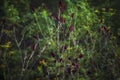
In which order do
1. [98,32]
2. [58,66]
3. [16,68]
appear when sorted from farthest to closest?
[98,32] < [16,68] < [58,66]

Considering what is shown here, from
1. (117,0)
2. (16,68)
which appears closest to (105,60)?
(16,68)

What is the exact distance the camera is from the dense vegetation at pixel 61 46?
389 cm

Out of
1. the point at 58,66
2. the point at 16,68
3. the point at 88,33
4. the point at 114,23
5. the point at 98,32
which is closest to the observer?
the point at 58,66

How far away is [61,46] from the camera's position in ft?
14.1

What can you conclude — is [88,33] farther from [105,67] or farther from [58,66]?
[58,66]

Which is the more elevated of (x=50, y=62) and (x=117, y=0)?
(x=117, y=0)

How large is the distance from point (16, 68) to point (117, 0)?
2.92m

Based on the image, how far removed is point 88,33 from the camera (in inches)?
181

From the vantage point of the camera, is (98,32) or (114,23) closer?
(98,32)

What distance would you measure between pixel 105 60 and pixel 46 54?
1013 mm

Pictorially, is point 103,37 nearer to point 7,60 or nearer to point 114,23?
point 114,23

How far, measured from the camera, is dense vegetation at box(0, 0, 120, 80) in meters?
3.89

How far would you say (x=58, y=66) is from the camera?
388 cm

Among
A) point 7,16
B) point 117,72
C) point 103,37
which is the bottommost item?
point 117,72
